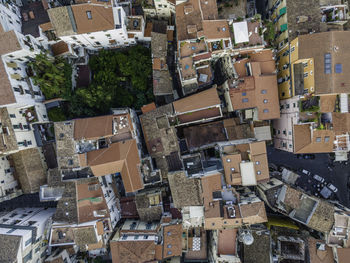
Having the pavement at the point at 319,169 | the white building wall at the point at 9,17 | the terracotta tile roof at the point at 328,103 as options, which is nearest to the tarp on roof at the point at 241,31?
the terracotta tile roof at the point at 328,103

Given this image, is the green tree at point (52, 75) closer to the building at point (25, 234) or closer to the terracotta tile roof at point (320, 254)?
the building at point (25, 234)

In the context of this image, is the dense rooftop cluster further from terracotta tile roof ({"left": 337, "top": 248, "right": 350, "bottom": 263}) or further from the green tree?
terracotta tile roof ({"left": 337, "top": 248, "right": 350, "bottom": 263})

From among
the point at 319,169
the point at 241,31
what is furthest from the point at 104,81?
the point at 319,169

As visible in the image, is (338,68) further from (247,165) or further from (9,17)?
(9,17)

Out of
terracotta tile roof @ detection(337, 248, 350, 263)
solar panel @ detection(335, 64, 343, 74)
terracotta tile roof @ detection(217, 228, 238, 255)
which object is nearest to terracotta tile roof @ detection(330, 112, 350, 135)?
solar panel @ detection(335, 64, 343, 74)

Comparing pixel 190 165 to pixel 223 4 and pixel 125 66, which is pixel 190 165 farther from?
pixel 223 4
